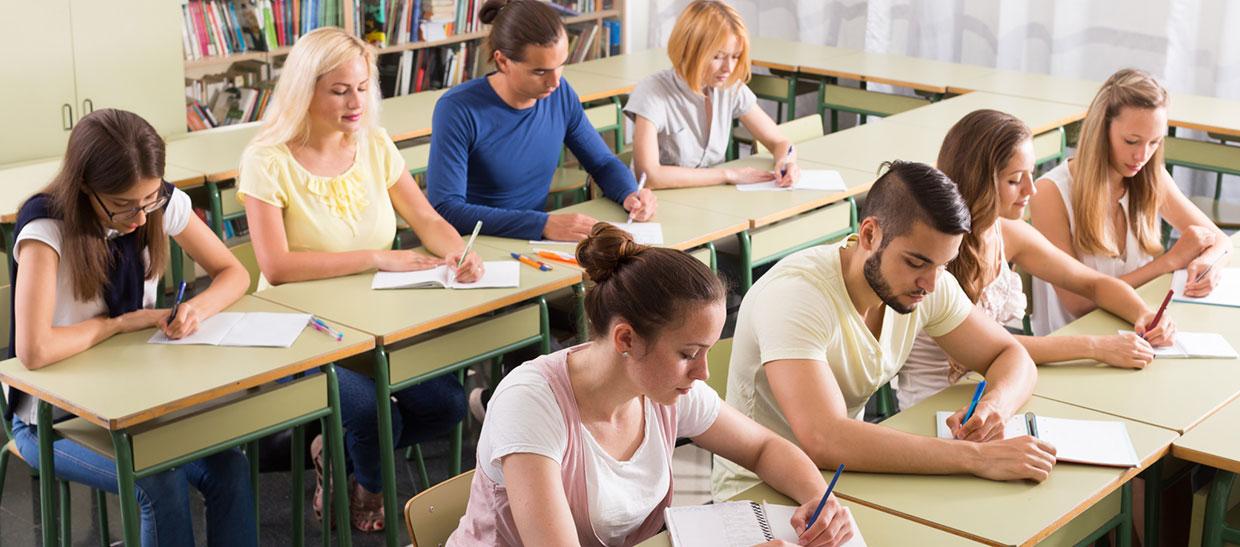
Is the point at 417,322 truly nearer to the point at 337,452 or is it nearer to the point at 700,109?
the point at 337,452

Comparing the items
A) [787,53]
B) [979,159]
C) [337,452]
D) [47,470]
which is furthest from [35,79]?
[979,159]

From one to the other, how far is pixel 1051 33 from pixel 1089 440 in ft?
13.8

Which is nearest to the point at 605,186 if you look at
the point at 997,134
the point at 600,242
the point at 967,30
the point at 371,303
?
the point at 371,303

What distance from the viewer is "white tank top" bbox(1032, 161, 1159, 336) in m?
3.37

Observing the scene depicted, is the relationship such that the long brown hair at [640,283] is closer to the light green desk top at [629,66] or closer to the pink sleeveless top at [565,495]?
the pink sleeveless top at [565,495]

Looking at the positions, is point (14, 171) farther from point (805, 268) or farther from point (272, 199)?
point (805, 268)

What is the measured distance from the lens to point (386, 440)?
2.96 m

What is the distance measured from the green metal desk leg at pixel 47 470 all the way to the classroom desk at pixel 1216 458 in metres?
2.13

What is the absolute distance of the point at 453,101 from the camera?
362cm

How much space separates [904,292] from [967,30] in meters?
4.41

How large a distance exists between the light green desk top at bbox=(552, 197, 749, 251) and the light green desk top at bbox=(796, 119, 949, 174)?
728mm

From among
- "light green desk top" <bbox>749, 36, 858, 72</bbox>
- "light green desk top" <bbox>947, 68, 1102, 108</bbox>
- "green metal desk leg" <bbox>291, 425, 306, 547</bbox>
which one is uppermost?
"light green desk top" <bbox>749, 36, 858, 72</bbox>

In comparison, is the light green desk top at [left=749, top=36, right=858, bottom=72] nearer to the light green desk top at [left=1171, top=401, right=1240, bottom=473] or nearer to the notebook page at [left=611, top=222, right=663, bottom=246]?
the notebook page at [left=611, top=222, right=663, bottom=246]

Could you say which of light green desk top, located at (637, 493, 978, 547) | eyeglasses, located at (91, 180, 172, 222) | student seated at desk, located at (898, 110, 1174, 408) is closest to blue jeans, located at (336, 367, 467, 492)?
eyeglasses, located at (91, 180, 172, 222)
